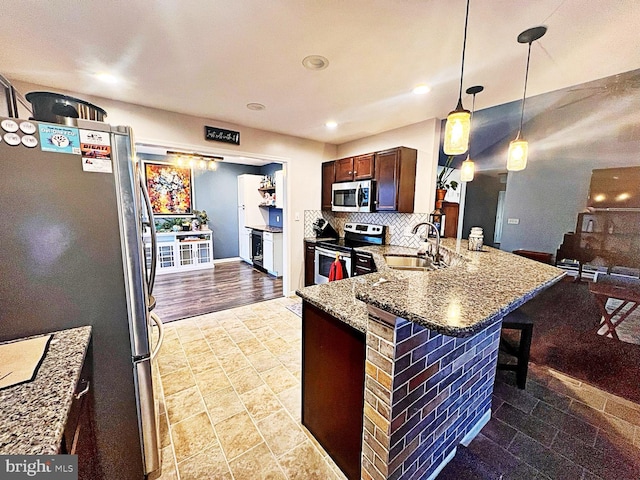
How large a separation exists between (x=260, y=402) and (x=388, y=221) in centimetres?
272

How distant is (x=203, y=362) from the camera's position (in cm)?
242

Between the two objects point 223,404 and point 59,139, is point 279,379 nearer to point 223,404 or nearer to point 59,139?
point 223,404

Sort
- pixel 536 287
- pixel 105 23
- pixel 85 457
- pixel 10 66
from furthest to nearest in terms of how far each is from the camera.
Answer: pixel 10 66
pixel 105 23
pixel 536 287
pixel 85 457

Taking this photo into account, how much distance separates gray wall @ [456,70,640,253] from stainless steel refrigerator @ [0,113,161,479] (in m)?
3.03

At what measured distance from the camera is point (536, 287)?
3.55ft

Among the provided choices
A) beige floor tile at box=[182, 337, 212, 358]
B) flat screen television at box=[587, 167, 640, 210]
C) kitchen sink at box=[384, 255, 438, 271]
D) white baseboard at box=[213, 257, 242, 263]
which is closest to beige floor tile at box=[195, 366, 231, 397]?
beige floor tile at box=[182, 337, 212, 358]

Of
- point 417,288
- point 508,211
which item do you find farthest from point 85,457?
point 508,211

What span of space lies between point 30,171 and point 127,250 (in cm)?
42

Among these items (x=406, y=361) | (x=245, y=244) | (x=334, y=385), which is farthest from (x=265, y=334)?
(x=245, y=244)

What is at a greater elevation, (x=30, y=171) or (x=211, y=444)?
(x=30, y=171)

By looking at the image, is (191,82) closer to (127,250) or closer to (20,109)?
(20,109)

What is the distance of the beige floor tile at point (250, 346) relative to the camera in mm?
2607

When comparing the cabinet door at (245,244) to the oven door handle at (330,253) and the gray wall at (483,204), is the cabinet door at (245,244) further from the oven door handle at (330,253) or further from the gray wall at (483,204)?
the gray wall at (483,204)

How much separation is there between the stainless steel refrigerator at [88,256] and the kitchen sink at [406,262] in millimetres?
Answer: 2225
